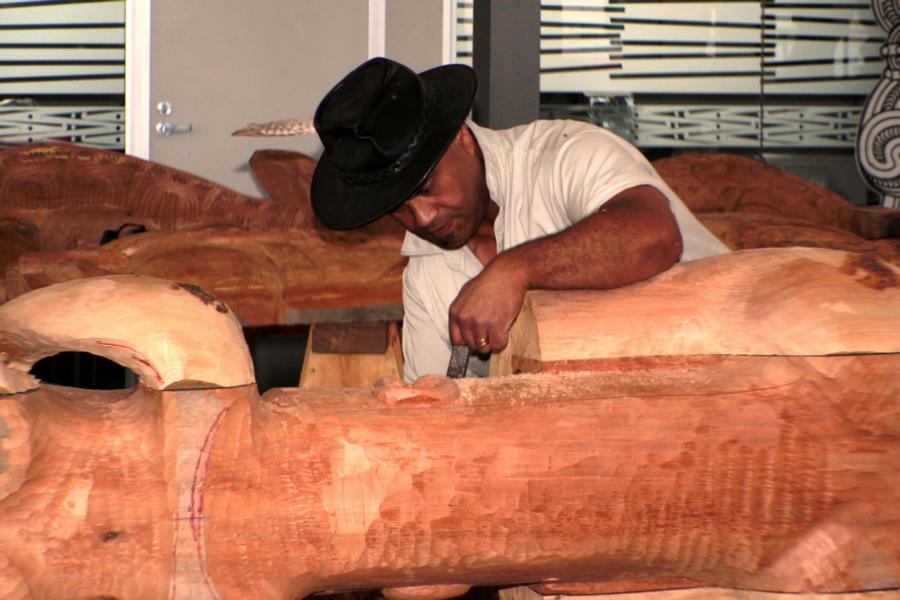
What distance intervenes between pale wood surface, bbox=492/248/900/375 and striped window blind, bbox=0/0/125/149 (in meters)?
3.91

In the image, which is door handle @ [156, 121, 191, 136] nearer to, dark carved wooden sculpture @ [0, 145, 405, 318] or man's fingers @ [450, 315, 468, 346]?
dark carved wooden sculpture @ [0, 145, 405, 318]

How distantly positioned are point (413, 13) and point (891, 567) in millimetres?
4454

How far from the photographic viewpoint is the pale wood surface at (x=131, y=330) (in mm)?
1295

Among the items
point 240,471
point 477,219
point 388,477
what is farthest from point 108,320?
point 477,219

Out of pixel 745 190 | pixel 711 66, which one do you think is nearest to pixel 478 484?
pixel 745 190

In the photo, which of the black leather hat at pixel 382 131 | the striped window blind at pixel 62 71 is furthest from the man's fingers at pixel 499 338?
the striped window blind at pixel 62 71

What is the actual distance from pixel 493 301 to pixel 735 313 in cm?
40

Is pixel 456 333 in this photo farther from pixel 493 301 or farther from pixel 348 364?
pixel 348 364

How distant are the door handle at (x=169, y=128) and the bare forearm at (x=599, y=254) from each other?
142 inches

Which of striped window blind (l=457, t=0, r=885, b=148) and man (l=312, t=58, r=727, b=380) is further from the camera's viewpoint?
striped window blind (l=457, t=0, r=885, b=148)

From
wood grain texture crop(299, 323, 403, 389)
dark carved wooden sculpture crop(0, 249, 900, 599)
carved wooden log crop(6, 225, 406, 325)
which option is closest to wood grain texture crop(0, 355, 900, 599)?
dark carved wooden sculpture crop(0, 249, 900, 599)

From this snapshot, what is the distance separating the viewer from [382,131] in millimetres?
1908

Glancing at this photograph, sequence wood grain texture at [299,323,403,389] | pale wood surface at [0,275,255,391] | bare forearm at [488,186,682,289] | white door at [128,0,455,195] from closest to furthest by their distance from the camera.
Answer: pale wood surface at [0,275,255,391], bare forearm at [488,186,682,289], wood grain texture at [299,323,403,389], white door at [128,0,455,195]

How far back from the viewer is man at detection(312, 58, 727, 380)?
170 centimetres
